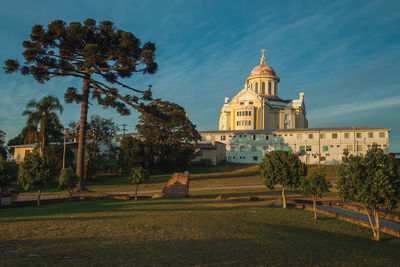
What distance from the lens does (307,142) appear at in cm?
6175

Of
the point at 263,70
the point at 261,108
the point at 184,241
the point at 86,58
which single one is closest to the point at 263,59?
the point at 263,70

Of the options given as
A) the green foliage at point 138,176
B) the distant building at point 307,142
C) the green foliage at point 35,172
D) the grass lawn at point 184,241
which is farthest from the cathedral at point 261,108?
the grass lawn at point 184,241

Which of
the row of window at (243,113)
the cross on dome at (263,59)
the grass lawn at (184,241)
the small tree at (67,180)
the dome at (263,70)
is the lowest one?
the grass lawn at (184,241)

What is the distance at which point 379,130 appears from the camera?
56.5 meters

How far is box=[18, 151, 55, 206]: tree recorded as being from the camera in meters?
20.8

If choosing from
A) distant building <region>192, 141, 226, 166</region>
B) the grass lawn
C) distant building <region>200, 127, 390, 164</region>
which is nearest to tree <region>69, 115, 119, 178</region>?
distant building <region>192, 141, 226, 166</region>

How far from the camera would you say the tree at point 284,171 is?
63.9 feet

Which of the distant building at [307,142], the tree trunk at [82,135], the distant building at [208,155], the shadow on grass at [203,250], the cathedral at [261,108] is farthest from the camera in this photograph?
the cathedral at [261,108]

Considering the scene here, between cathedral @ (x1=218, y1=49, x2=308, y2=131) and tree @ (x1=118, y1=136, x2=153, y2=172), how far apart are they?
35880mm

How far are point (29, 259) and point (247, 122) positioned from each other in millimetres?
72169

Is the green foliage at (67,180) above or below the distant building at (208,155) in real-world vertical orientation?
below

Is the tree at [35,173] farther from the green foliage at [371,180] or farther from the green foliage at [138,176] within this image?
the green foliage at [371,180]

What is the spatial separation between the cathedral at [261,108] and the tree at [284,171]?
57.4 meters

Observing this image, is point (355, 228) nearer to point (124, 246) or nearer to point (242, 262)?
point (242, 262)
